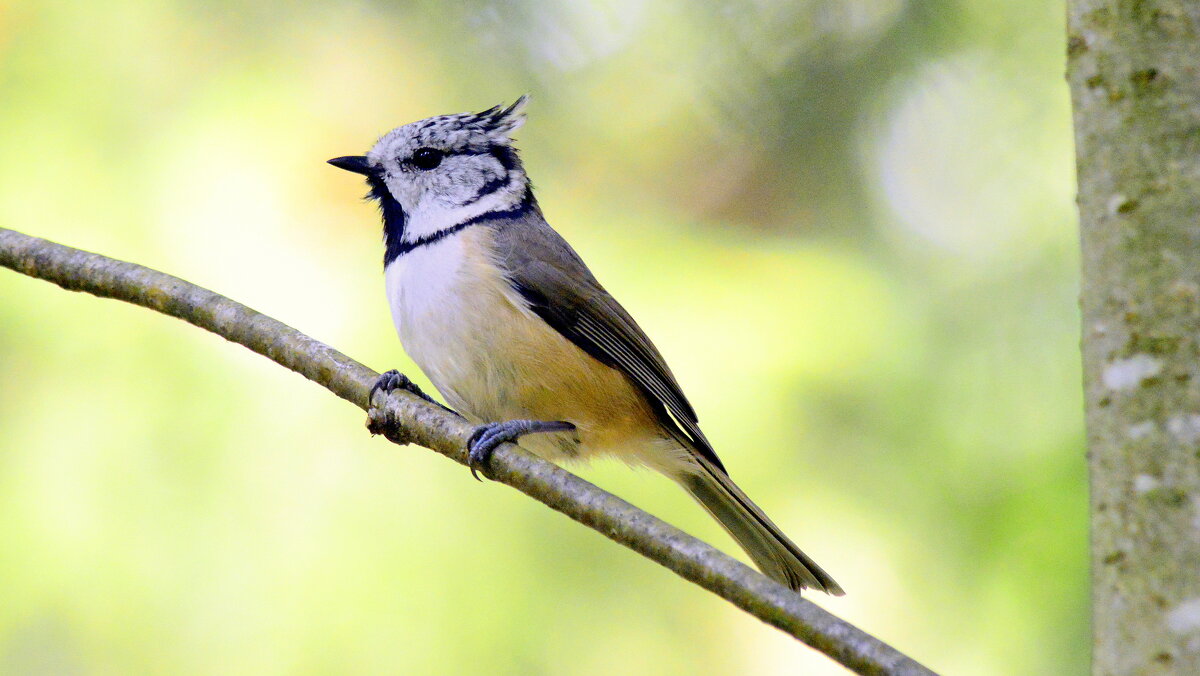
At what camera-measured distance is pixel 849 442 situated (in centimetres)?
314

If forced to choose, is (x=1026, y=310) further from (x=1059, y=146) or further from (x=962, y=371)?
(x=1059, y=146)

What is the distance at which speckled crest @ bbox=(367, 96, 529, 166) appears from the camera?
10.5 ft

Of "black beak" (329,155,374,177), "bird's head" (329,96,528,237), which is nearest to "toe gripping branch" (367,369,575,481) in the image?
"bird's head" (329,96,528,237)

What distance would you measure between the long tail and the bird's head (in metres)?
1.02

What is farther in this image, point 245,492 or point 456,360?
point 245,492

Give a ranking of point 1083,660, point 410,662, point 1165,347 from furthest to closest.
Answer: point 410,662
point 1083,660
point 1165,347

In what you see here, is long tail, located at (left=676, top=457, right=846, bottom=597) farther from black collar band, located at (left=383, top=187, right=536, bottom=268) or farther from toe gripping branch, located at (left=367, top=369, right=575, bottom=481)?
black collar band, located at (left=383, top=187, right=536, bottom=268)

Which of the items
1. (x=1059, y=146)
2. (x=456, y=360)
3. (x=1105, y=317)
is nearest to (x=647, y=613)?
(x=456, y=360)

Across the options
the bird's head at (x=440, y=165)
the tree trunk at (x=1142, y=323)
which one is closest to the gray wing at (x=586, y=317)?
the bird's head at (x=440, y=165)

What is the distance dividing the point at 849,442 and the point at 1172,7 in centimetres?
206

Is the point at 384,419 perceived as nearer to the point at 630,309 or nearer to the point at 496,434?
the point at 496,434

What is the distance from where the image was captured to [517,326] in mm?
2879

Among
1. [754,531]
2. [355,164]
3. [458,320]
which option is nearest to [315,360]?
[458,320]

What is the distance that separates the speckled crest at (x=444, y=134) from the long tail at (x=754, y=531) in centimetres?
116
